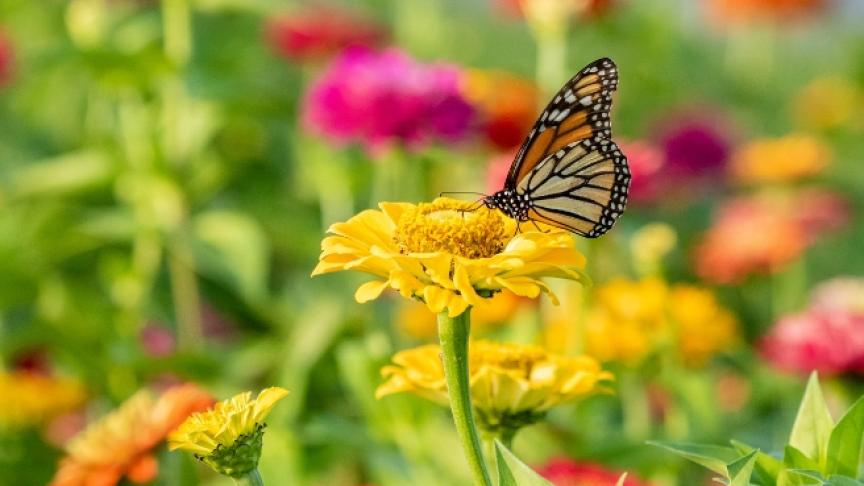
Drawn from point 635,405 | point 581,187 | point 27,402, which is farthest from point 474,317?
point 581,187

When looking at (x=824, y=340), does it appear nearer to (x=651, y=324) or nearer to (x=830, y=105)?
(x=651, y=324)

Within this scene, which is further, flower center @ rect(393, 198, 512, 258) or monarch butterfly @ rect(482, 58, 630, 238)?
monarch butterfly @ rect(482, 58, 630, 238)

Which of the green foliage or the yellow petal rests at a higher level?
the yellow petal

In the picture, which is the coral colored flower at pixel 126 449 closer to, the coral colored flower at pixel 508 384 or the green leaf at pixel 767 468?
the coral colored flower at pixel 508 384

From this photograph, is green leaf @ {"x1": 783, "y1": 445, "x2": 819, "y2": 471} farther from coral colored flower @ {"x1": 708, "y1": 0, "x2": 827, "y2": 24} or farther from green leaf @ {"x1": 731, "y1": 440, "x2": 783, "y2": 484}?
coral colored flower @ {"x1": 708, "y1": 0, "x2": 827, "y2": 24}

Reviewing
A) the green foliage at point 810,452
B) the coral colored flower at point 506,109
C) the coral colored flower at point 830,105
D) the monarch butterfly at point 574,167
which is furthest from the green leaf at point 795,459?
the coral colored flower at point 830,105

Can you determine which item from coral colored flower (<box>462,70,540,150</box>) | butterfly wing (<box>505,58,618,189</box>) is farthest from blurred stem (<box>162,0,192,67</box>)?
butterfly wing (<box>505,58,618,189</box>)

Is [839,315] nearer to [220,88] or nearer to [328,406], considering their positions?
[328,406]
